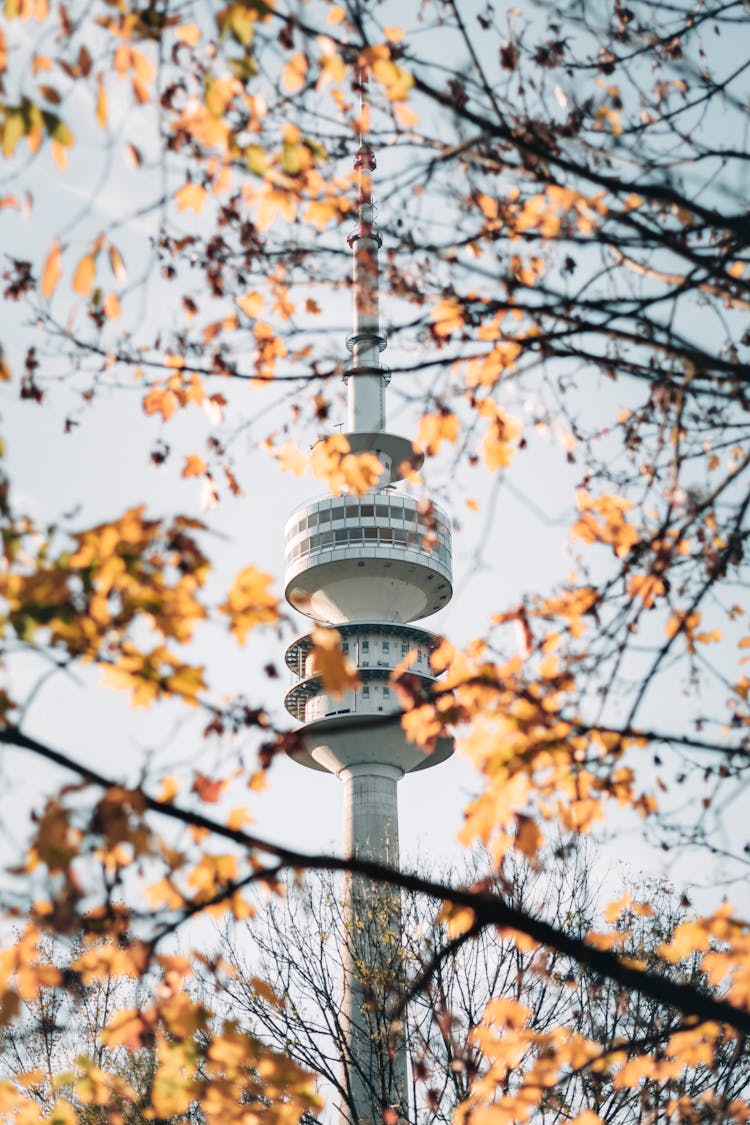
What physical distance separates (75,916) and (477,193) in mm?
3522

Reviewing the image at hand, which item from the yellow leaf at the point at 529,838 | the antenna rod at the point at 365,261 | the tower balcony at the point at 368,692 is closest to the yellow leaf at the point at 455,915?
the yellow leaf at the point at 529,838

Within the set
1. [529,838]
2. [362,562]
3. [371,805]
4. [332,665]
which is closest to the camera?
[332,665]

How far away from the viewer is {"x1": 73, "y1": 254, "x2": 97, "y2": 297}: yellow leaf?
344cm

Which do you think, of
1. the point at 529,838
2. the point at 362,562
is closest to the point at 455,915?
the point at 529,838

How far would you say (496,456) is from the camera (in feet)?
17.1

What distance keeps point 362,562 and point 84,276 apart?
157 ft

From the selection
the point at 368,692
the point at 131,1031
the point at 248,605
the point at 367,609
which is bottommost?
the point at 131,1031

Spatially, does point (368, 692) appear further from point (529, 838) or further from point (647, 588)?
point (529, 838)

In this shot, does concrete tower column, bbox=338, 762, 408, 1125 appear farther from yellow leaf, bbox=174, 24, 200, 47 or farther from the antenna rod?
yellow leaf, bbox=174, 24, 200, 47

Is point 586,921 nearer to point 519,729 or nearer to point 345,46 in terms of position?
point 519,729

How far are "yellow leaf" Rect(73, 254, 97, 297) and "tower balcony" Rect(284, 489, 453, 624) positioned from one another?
46309mm

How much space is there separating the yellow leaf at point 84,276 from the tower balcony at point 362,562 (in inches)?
1823

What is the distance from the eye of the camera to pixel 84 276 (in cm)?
345

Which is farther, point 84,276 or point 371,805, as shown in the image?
point 371,805
